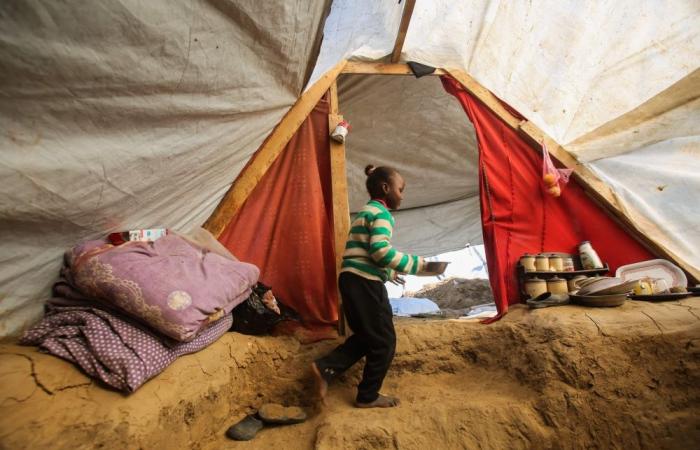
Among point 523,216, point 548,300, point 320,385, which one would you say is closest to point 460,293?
point 523,216

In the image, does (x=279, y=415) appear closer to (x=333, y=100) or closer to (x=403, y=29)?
(x=333, y=100)

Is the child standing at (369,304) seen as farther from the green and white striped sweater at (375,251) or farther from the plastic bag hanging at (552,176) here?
the plastic bag hanging at (552,176)

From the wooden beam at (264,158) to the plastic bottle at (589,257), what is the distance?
2.29 metres

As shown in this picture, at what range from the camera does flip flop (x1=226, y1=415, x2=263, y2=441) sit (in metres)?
1.72

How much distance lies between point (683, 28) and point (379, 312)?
9.35 feet

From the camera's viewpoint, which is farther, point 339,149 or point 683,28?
point 339,149

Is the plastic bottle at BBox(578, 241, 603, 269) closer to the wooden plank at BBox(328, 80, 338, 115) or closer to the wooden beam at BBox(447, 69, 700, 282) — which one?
the wooden beam at BBox(447, 69, 700, 282)

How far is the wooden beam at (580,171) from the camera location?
272 centimetres

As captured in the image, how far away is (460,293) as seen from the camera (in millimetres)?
6148

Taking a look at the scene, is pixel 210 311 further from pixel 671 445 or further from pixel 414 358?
pixel 671 445

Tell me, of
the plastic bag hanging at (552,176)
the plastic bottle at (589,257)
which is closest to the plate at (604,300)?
the plastic bottle at (589,257)

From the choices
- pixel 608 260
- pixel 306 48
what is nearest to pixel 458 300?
pixel 608 260

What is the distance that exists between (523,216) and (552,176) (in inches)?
14.3

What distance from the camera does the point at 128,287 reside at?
1.46 metres
